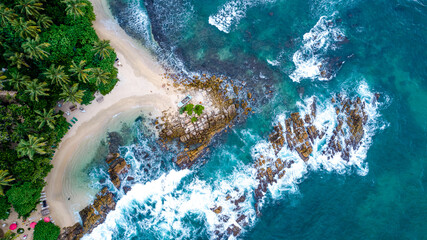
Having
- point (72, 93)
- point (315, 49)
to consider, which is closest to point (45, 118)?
point (72, 93)

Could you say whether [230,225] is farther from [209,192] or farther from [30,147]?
[30,147]

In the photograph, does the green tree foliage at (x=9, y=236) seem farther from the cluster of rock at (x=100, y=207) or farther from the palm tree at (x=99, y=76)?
the palm tree at (x=99, y=76)

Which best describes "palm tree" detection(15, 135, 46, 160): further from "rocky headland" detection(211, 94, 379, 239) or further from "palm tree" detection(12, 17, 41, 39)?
"rocky headland" detection(211, 94, 379, 239)

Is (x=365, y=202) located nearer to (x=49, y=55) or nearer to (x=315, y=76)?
(x=315, y=76)

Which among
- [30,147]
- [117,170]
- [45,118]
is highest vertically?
[45,118]

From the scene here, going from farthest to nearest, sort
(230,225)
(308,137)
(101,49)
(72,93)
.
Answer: (308,137) → (230,225) → (101,49) → (72,93)

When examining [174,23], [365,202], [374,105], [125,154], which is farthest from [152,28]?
[365,202]
